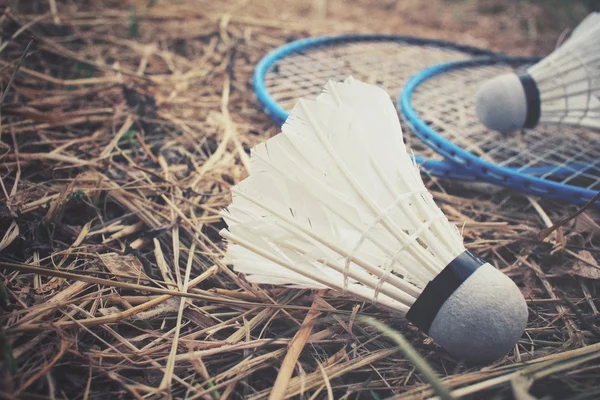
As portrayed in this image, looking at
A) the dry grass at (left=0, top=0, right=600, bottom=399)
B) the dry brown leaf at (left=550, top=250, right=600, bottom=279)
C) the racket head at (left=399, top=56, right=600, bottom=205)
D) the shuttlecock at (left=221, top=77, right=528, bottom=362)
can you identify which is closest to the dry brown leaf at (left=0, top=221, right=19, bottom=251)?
the dry grass at (left=0, top=0, right=600, bottom=399)

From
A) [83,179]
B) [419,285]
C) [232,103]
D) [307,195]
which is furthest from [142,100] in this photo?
[419,285]

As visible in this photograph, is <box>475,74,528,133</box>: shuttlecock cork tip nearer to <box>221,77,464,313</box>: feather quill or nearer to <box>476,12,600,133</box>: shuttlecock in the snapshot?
<box>476,12,600,133</box>: shuttlecock

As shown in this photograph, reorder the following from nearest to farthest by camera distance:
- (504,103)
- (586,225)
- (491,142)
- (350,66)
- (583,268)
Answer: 1. (583,268)
2. (586,225)
3. (504,103)
4. (491,142)
5. (350,66)

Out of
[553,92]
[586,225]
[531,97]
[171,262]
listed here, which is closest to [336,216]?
[171,262]

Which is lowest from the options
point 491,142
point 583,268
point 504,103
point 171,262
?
point 171,262

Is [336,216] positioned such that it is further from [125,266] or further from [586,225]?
[586,225]

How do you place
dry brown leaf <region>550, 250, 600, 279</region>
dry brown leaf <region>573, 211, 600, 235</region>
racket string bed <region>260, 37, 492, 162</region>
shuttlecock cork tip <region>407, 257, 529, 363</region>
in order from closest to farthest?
shuttlecock cork tip <region>407, 257, 529, 363</region>
dry brown leaf <region>550, 250, 600, 279</region>
dry brown leaf <region>573, 211, 600, 235</region>
racket string bed <region>260, 37, 492, 162</region>

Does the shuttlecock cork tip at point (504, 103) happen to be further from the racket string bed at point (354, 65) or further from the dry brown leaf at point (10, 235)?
the dry brown leaf at point (10, 235)
